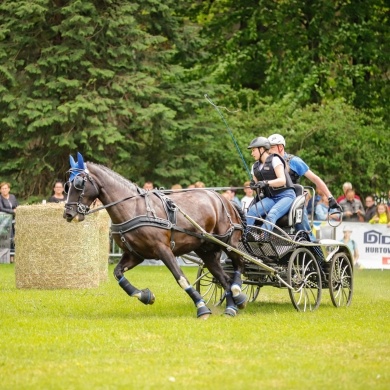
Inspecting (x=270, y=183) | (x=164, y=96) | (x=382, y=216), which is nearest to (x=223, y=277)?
(x=270, y=183)

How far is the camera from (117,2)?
83.1 ft

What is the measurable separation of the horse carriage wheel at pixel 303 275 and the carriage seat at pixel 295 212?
1.33 ft

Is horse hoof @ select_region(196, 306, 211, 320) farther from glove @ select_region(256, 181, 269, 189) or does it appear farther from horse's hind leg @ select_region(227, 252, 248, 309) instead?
glove @ select_region(256, 181, 269, 189)

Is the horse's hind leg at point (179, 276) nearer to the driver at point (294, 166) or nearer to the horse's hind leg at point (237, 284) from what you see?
the horse's hind leg at point (237, 284)

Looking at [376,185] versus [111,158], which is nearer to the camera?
[111,158]

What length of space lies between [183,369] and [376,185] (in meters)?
21.9

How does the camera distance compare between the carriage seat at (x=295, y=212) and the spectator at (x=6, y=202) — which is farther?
the spectator at (x=6, y=202)

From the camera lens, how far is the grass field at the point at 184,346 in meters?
8.02

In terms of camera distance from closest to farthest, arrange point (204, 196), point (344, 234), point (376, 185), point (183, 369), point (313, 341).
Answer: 1. point (183, 369)
2. point (313, 341)
3. point (204, 196)
4. point (344, 234)
5. point (376, 185)

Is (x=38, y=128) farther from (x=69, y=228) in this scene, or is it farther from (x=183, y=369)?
(x=183, y=369)

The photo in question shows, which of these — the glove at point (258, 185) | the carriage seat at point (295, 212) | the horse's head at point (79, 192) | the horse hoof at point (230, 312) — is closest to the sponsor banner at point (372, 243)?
the carriage seat at point (295, 212)

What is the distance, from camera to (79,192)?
11.9 metres

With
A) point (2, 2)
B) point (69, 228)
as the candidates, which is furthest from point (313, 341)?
point (2, 2)

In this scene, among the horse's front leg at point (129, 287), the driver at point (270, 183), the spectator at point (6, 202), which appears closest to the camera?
the horse's front leg at point (129, 287)
